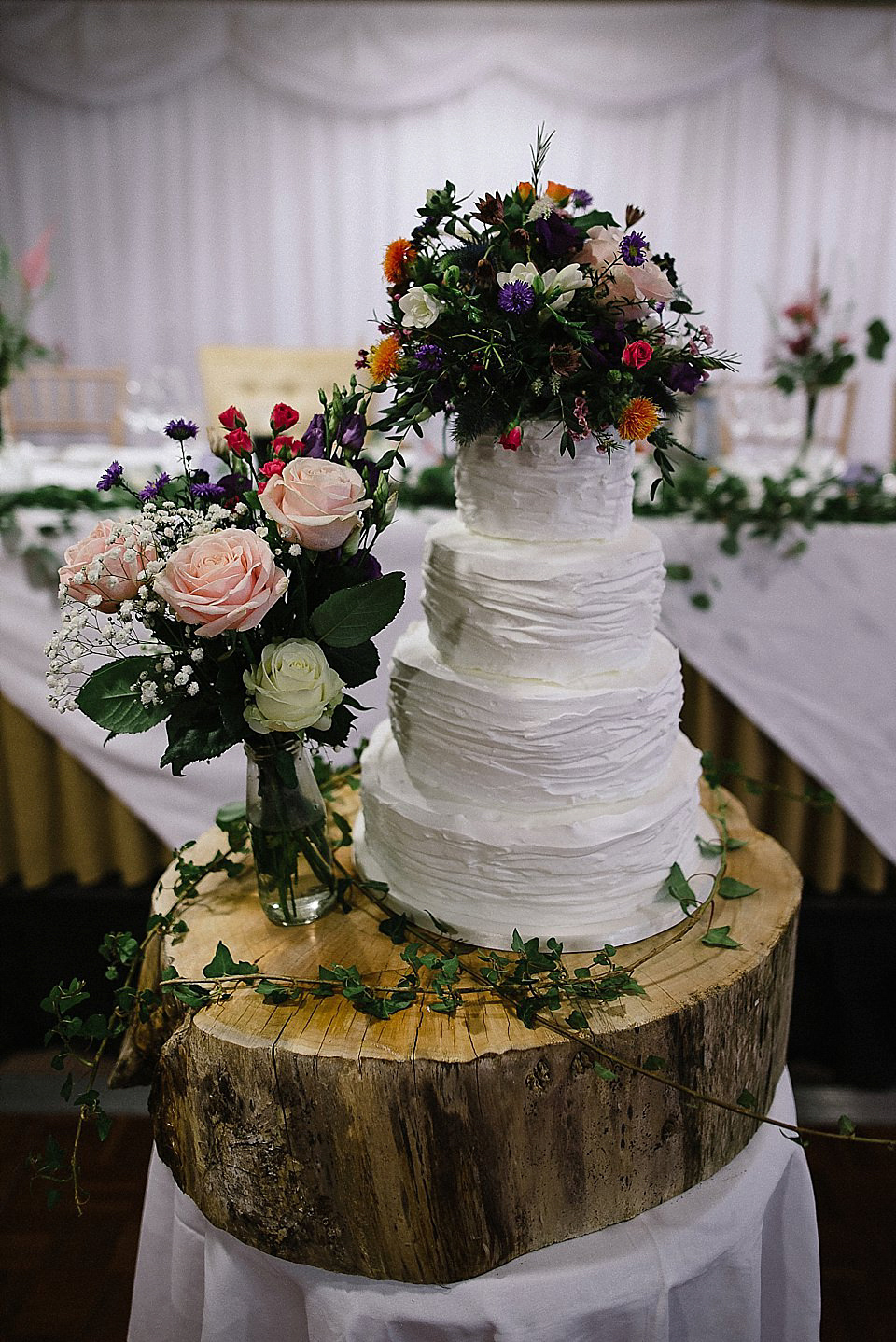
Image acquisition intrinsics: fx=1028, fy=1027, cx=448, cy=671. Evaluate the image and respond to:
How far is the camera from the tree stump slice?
1.00 meters

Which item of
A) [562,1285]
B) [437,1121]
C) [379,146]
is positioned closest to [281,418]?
[437,1121]

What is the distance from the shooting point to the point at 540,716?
3.57ft

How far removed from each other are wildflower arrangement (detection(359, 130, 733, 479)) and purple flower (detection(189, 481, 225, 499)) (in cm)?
19

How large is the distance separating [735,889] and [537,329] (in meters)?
0.71

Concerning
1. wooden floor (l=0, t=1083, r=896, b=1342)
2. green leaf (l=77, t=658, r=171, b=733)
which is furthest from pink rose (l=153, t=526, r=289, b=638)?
wooden floor (l=0, t=1083, r=896, b=1342)

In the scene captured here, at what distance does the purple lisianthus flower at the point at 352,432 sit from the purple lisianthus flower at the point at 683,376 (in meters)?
0.33

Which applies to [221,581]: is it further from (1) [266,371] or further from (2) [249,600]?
(1) [266,371]

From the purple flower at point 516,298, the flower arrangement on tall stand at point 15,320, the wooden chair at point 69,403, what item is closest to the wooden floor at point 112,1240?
the purple flower at point 516,298

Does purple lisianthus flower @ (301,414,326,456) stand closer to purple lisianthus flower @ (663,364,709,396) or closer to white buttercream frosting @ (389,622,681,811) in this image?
white buttercream frosting @ (389,622,681,811)

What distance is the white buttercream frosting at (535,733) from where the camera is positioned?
1.09 m

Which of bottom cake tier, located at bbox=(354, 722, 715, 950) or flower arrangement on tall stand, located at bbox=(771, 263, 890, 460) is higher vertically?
flower arrangement on tall stand, located at bbox=(771, 263, 890, 460)

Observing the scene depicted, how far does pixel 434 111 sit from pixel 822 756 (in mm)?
4782

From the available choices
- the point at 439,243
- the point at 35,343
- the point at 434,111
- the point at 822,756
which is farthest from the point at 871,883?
the point at 434,111

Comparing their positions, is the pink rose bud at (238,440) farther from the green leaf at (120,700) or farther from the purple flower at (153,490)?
the green leaf at (120,700)
